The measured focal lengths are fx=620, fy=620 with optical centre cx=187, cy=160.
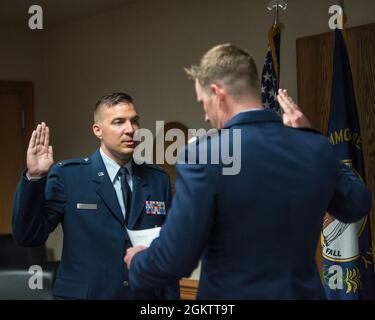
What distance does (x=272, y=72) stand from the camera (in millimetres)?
3512

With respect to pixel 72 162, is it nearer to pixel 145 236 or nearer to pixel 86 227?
pixel 86 227

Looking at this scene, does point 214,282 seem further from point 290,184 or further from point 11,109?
point 11,109

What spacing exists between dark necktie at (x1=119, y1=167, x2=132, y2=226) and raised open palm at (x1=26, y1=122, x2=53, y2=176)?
13.2 inches

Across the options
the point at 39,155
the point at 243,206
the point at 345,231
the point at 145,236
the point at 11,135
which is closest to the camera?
the point at 243,206

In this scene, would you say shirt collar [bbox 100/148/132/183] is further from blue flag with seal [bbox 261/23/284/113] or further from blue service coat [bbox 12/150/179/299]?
blue flag with seal [bbox 261/23/284/113]

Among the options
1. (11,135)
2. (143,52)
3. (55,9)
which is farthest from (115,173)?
(11,135)

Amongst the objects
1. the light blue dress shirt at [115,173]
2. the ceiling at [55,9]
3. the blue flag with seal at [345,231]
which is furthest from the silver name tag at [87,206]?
the ceiling at [55,9]

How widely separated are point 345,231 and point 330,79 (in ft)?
3.02

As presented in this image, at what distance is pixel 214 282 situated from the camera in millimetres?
1504

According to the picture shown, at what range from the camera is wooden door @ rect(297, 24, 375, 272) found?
11.1 ft

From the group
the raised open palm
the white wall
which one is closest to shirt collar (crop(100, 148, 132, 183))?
the raised open palm

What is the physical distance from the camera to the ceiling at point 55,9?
4871mm
